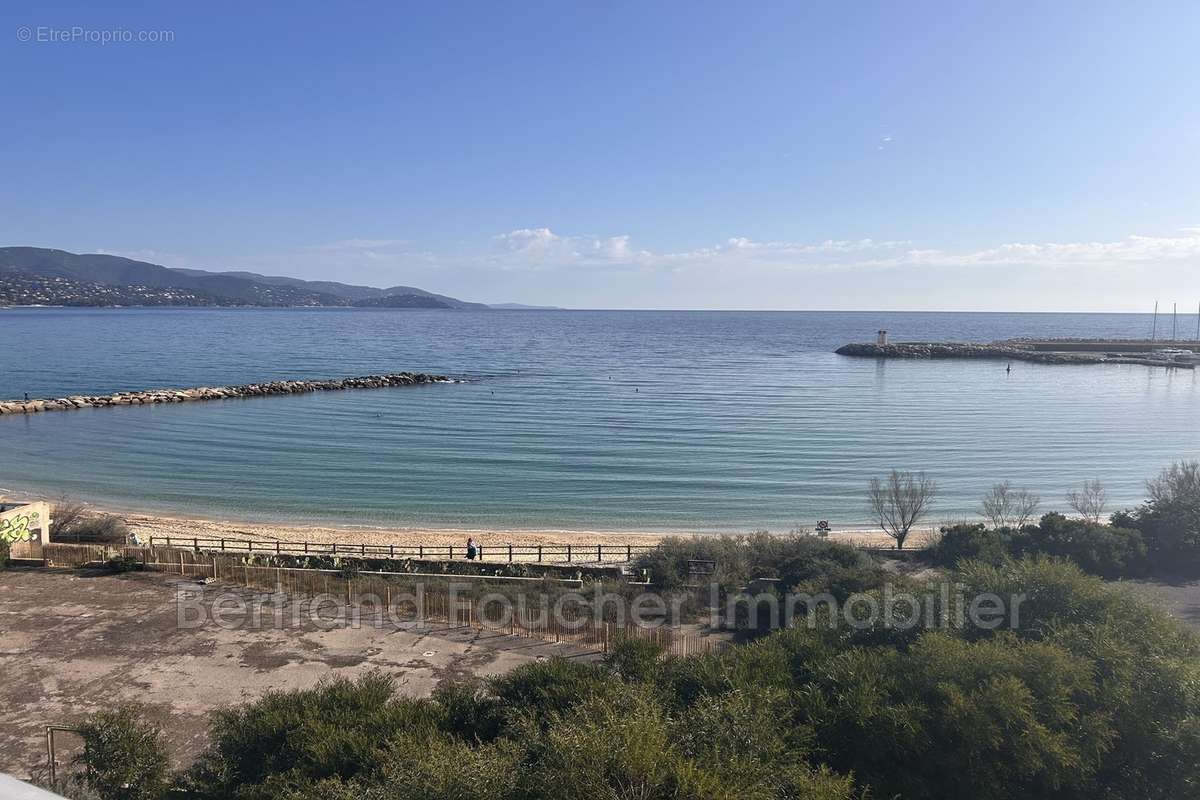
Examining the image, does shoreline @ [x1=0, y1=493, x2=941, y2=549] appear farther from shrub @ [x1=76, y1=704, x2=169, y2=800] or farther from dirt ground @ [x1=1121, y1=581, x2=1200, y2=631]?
shrub @ [x1=76, y1=704, x2=169, y2=800]

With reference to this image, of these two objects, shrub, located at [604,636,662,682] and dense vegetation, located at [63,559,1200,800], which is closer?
dense vegetation, located at [63,559,1200,800]

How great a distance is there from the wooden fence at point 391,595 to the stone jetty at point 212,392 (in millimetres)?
45538

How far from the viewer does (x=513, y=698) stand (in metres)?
10.6

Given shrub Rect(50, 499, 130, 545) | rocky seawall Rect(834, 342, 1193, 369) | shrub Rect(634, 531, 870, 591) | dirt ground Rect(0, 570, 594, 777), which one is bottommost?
shrub Rect(50, 499, 130, 545)

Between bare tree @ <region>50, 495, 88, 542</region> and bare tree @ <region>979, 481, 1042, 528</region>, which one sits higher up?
bare tree @ <region>979, 481, 1042, 528</region>

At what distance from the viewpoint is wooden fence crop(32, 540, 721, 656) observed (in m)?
15.1

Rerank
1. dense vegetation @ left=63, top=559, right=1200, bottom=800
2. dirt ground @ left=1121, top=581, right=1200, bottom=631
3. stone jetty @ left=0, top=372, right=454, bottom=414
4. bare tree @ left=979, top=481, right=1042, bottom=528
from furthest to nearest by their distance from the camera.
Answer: stone jetty @ left=0, top=372, right=454, bottom=414 → bare tree @ left=979, top=481, right=1042, bottom=528 → dirt ground @ left=1121, top=581, right=1200, bottom=631 → dense vegetation @ left=63, top=559, right=1200, bottom=800

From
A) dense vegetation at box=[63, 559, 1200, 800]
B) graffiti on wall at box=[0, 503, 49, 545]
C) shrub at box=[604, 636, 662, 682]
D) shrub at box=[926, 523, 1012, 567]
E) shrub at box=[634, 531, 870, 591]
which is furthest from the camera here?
graffiti on wall at box=[0, 503, 49, 545]

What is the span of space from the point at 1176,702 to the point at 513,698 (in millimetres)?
8071

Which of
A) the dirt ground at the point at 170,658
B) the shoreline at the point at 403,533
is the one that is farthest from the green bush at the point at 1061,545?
the dirt ground at the point at 170,658

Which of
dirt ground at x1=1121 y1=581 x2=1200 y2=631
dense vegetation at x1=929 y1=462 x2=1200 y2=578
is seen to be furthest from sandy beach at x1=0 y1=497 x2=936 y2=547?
dirt ground at x1=1121 y1=581 x2=1200 y2=631

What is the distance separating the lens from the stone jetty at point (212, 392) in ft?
188

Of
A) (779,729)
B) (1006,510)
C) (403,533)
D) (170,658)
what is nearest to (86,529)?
(403,533)

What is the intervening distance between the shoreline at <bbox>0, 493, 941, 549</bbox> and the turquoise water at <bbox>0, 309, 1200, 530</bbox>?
1135 millimetres
